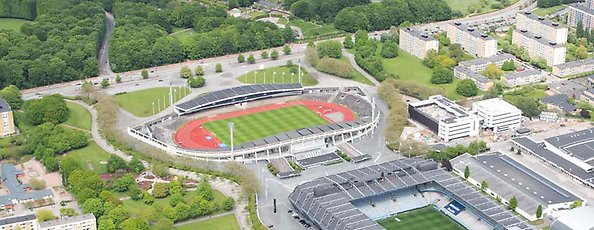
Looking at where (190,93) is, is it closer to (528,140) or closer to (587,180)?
(528,140)

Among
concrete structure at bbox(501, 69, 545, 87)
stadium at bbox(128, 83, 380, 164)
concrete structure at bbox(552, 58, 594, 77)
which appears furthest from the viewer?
concrete structure at bbox(552, 58, 594, 77)

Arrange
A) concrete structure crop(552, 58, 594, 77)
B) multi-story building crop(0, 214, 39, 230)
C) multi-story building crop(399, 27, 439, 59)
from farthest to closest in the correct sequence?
multi-story building crop(399, 27, 439, 59) < concrete structure crop(552, 58, 594, 77) < multi-story building crop(0, 214, 39, 230)

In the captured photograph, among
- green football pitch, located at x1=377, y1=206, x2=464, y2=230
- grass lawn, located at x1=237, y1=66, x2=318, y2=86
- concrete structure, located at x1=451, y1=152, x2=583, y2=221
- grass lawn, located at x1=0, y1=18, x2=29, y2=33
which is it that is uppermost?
grass lawn, located at x1=0, y1=18, x2=29, y2=33

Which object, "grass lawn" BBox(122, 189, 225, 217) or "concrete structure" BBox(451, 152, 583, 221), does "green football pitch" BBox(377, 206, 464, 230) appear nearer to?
"concrete structure" BBox(451, 152, 583, 221)

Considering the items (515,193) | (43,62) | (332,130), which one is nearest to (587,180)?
(515,193)

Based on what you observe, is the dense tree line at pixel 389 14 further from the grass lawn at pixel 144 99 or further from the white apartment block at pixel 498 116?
the white apartment block at pixel 498 116

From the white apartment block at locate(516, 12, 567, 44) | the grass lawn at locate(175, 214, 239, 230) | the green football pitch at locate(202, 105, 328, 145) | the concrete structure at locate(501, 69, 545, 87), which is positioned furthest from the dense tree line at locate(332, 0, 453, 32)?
the grass lawn at locate(175, 214, 239, 230)
